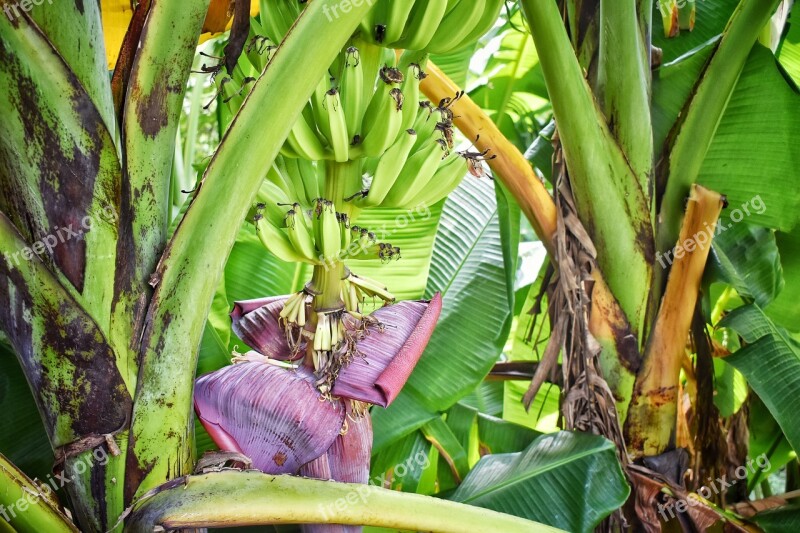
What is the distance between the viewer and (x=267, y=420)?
53 cm

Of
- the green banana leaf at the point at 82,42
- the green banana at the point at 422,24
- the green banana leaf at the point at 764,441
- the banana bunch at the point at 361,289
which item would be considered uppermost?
the green banana at the point at 422,24

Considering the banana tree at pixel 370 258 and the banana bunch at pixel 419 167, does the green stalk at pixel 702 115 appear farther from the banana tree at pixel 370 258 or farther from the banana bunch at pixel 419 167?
the banana bunch at pixel 419 167

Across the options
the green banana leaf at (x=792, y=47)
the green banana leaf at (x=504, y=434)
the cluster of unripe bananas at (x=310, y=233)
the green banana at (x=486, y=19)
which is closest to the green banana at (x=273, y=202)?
the cluster of unripe bananas at (x=310, y=233)

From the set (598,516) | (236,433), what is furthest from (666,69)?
(236,433)

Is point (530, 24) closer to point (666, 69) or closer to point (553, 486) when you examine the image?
point (666, 69)

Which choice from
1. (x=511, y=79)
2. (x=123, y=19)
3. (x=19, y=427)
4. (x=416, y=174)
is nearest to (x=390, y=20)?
(x=416, y=174)

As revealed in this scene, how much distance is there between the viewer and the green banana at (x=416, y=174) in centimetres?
59

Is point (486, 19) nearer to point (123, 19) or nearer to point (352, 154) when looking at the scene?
point (352, 154)

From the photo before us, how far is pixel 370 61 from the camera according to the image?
2.01 ft

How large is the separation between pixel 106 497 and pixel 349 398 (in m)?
0.20

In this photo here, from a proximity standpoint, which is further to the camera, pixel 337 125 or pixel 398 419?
pixel 398 419

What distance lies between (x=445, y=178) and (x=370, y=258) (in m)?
0.11

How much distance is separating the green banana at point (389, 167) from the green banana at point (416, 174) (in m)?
0.02

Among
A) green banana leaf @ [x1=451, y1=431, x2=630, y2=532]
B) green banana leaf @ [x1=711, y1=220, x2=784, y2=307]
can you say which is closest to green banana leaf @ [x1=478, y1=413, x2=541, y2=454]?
green banana leaf @ [x1=451, y1=431, x2=630, y2=532]
